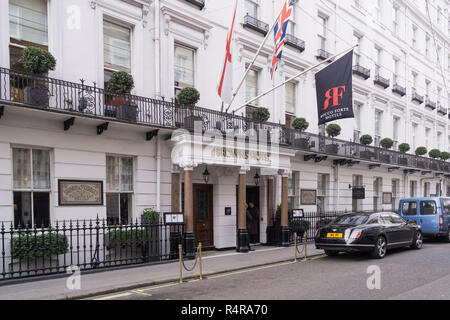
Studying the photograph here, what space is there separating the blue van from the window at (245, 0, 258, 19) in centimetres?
1089

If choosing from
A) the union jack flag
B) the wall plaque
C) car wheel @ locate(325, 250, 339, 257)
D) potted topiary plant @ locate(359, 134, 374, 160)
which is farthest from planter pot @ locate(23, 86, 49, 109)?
potted topiary plant @ locate(359, 134, 374, 160)

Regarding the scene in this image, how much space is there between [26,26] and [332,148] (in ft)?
46.2

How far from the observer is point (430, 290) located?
301 inches

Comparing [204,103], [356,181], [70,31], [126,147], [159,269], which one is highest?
[70,31]

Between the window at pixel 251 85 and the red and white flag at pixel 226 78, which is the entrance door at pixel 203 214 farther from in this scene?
the window at pixel 251 85

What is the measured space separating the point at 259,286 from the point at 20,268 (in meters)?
5.47

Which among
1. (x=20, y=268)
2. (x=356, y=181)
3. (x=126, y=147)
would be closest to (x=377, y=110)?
(x=356, y=181)

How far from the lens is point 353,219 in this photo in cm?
1220

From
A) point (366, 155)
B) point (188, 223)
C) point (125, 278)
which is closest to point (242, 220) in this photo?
point (188, 223)

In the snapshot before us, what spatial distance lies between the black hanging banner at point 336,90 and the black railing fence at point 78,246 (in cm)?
747

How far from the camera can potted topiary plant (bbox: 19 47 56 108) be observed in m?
9.35

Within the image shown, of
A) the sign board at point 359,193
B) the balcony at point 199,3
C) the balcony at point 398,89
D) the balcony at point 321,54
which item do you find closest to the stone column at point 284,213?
the sign board at point 359,193

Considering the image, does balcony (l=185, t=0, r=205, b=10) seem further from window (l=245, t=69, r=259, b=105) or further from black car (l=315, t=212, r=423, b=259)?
black car (l=315, t=212, r=423, b=259)
